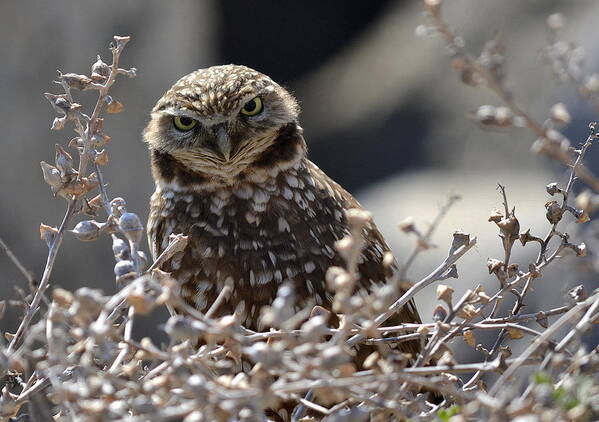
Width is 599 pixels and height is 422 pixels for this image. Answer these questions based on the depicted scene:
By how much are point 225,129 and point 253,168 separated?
0.16 meters

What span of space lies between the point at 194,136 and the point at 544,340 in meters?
1.69

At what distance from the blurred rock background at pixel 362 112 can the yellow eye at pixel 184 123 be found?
128 inches

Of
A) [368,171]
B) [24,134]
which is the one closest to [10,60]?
[24,134]

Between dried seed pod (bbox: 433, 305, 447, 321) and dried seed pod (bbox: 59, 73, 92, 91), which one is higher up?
dried seed pod (bbox: 59, 73, 92, 91)

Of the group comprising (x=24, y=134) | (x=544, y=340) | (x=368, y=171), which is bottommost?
(x=368, y=171)

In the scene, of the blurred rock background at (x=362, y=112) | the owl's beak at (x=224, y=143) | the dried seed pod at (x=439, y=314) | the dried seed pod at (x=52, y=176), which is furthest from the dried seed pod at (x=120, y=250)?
the blurred rock background at (x=362, y=112)

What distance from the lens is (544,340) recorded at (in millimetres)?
2096

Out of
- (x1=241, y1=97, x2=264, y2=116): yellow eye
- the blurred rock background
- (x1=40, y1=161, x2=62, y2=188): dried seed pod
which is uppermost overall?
(x1=241, y1=97, x2=264, y2=116): yellow eye

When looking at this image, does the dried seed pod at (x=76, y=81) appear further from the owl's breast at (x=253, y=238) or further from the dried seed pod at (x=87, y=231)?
the owl's breast at (x=253, y=238)

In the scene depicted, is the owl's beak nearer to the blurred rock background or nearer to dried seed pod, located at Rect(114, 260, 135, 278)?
dried seed pod, located at Rect(114, 260, 135, 278)

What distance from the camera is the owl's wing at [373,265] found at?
3395 mm

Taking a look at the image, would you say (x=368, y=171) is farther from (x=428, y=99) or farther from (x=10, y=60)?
(x=10, y=60)

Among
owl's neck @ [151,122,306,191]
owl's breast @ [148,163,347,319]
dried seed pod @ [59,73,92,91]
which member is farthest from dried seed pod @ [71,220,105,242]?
owl's neck @ [151,122,306,191]

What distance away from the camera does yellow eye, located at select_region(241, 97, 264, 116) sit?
136 inches
